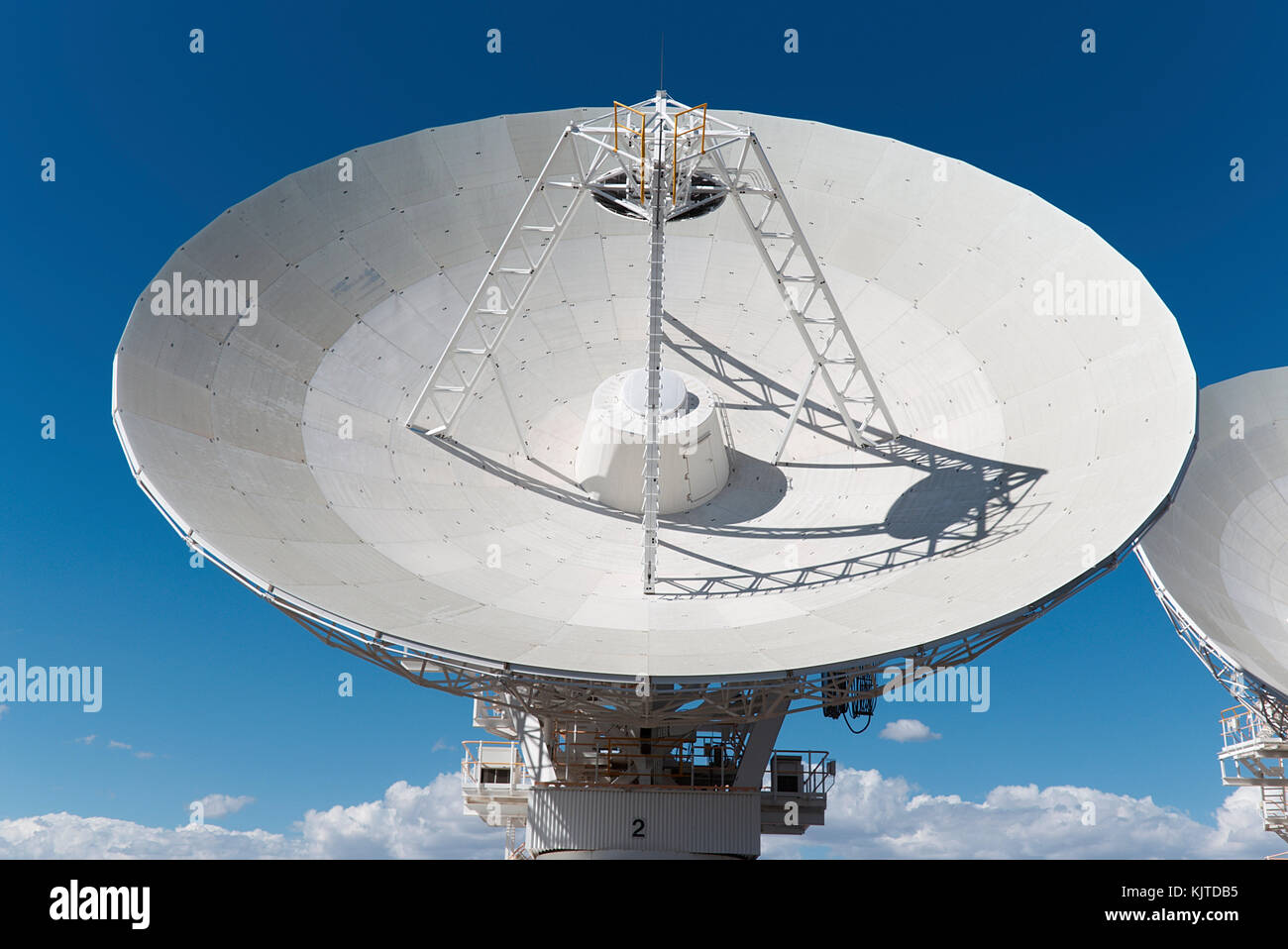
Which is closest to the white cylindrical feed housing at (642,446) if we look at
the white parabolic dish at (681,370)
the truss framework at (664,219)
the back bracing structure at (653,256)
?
the white parabolic dish at (681,370)

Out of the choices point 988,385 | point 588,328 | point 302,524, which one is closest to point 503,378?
point 588,328

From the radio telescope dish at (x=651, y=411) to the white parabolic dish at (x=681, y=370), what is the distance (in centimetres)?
8

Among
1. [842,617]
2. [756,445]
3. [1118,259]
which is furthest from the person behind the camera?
[756,445]

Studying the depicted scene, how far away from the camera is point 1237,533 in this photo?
34.9 meters

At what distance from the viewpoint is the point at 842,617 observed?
67.9 feet

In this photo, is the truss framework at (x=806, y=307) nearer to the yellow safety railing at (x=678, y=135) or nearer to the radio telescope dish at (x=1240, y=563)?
the yellow safety railing at (x=678, y=135)

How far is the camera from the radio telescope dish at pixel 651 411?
20188mm

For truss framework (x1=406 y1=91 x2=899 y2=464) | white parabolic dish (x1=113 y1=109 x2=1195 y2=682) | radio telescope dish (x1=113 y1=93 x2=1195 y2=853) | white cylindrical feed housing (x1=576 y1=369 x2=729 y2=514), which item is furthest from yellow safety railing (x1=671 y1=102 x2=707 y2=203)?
white parabolic dish (x1=113 y1=109 x2=1195 y2=682)

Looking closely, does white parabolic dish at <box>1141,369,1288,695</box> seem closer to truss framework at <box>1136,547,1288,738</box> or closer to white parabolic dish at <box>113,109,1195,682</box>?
truss framework at <box>1136,547,1288,738</box>

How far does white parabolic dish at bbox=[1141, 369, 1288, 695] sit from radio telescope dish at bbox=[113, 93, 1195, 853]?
1080 centimetres

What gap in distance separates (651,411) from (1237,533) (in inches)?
797
